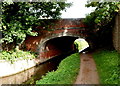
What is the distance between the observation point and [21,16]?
13.8 metres

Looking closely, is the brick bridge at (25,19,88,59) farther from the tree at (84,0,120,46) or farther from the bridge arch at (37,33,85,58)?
the tree at (84,0,120,46)

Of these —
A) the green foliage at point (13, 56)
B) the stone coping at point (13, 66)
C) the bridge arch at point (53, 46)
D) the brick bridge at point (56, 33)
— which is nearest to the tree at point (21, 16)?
the green foliage at point (13, 56)

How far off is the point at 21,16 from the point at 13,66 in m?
4.28

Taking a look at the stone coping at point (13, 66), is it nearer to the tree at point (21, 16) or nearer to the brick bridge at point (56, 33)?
the tree at point (21, 16)

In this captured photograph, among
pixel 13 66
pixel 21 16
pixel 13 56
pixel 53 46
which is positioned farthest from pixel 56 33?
pixel 13 66

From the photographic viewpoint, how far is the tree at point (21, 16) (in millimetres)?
12766

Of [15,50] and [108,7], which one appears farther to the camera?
[15,50]

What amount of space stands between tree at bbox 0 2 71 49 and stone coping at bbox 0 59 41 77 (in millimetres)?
1782

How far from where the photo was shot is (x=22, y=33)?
43.8 ft

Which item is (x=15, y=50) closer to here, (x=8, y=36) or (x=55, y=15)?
(x=8, y=36)

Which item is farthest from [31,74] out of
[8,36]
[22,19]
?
[22,19]

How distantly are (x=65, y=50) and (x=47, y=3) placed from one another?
40.6 ft

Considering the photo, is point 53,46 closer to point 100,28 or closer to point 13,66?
point 100,28

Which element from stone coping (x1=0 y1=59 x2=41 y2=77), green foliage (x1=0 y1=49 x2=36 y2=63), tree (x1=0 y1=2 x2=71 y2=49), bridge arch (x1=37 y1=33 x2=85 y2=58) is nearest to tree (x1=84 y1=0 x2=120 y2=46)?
bridge arch (x1=37 y1=33 x2=85 y2=58)
